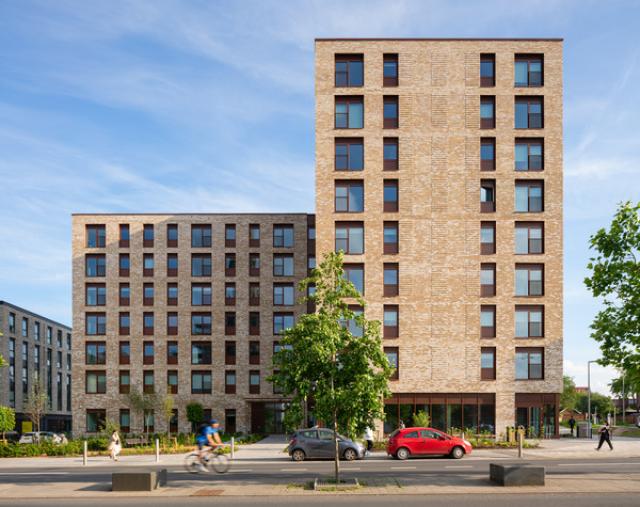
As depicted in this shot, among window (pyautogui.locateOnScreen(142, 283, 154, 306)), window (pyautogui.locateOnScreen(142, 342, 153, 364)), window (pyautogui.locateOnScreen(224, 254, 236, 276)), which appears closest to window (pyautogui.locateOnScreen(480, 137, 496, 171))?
window (pyautogui.locateOnScreen(224, 254, 236, 276))

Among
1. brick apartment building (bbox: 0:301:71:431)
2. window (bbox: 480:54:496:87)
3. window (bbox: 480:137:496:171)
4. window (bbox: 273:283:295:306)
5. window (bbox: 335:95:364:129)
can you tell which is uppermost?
window (bbox: 480:54:496:87)

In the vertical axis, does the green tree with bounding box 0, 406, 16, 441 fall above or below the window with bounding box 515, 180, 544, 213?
below

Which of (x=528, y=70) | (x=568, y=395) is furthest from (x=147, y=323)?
(x=568, y=395)

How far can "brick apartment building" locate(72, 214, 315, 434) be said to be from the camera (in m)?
66.8

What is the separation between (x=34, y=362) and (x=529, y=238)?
73.8 m

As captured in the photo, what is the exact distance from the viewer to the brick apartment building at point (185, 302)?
6675 cm

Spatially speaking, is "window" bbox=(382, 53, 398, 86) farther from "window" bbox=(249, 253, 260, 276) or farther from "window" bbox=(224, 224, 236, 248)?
"window" bbox=(224, 224, 236, 248)

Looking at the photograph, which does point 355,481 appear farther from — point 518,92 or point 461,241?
point 518,92

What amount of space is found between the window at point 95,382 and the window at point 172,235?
46.0 feet

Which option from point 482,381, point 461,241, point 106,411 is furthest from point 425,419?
point 106,411

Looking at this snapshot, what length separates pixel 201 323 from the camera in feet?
222

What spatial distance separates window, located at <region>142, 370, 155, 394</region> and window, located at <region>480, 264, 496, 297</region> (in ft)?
112

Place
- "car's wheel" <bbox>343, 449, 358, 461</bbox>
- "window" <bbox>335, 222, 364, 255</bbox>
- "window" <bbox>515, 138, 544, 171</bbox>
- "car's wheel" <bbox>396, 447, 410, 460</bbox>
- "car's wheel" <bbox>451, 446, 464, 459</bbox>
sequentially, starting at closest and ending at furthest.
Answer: "car's wheel" <bbox>343, 449, 358, 461</bbox>, "car's wheel" <bbox>396, 447, 410, 460</bbox>, "car's wheel" <bbox>451, 446, 464, 459</bbox>, "window" <bbox>335, 222, 364, 255</bbox>, "window" <bbox>515, 138, 544, 171</bbox>

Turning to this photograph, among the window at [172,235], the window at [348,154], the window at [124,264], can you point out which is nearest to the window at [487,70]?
the window at [348,154]
